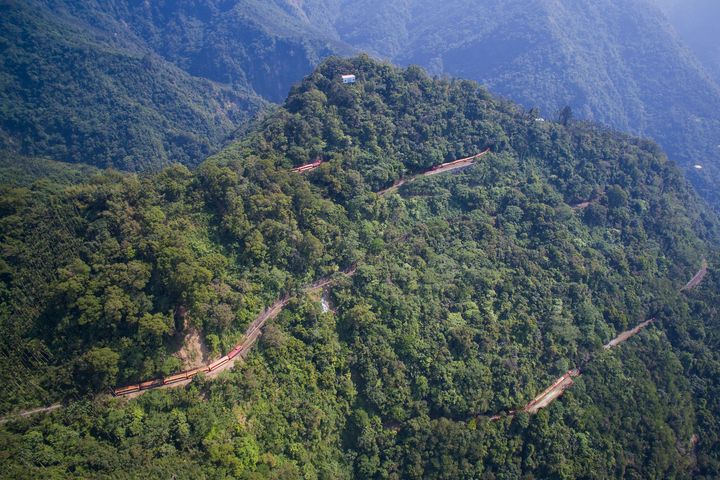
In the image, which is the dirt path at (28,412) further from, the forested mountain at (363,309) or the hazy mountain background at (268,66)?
the hazy mountain background at (268,66)

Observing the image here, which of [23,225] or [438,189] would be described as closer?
[23,225]

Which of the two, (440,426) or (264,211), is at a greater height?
(264,211)

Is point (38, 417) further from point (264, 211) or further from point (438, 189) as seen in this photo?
point (438, 189)

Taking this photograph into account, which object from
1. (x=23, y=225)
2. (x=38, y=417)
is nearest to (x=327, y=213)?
(x=23, y=225)

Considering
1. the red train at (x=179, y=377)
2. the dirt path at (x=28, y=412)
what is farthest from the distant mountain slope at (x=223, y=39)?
the dirt path at (x=28, y=412)

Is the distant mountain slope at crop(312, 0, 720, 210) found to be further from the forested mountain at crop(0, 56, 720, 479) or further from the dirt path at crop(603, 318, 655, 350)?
the forested mountain at crop(0, 56, 720, 479)

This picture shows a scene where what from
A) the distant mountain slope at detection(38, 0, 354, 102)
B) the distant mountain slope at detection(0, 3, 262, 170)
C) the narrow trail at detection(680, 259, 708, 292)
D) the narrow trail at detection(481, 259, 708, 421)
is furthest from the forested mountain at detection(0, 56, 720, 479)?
A: the distant mountain slope at detection(38, 0, 354, 102)
